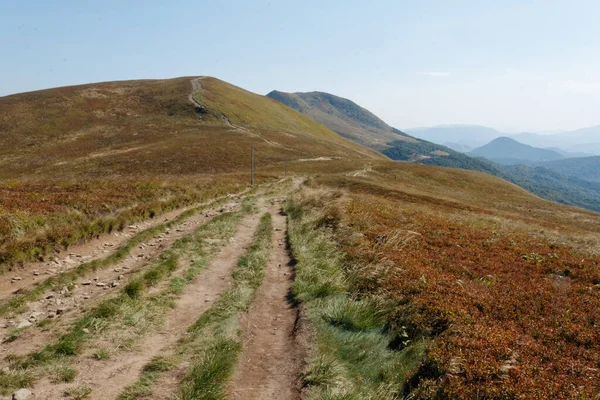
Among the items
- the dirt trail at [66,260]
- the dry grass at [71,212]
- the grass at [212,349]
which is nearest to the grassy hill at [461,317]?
the grass at [212,349]

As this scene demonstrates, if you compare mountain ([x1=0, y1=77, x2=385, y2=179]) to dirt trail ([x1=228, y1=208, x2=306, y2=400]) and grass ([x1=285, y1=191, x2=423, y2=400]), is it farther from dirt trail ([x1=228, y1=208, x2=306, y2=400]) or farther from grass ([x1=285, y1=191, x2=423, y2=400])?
dirt trail ([x1=228, y1=208, x2=306, y2=400])

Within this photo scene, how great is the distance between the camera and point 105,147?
82.8 m

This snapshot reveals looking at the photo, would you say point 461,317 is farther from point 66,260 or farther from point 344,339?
point 66,260

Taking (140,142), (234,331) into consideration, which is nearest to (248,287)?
(234,331)

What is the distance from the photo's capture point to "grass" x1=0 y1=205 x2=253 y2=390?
6.80 meters

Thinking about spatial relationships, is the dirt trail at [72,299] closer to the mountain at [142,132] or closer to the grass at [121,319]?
the grass at [121,319]

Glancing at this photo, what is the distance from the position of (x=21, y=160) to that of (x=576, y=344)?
95952mm

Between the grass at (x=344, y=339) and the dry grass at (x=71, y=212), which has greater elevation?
the dry grass at (x=71, y=212)

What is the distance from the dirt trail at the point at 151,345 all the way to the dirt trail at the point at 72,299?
5.77 feet

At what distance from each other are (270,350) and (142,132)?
322 feet

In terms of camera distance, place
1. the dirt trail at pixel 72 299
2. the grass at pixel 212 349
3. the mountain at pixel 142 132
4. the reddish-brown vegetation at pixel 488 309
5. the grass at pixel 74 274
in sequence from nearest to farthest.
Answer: the grass at pixel 212 349 → the reddish-brown vegetation at pixel 488 309 → the dirt trail at pixel 72 299 → the grass at pixel 74 274 → the mountain at pixel 142 132

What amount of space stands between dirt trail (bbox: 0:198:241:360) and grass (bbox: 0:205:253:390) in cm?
49

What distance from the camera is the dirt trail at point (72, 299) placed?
771 centimetres

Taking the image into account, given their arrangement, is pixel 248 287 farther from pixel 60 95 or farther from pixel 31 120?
pixel 60 95
